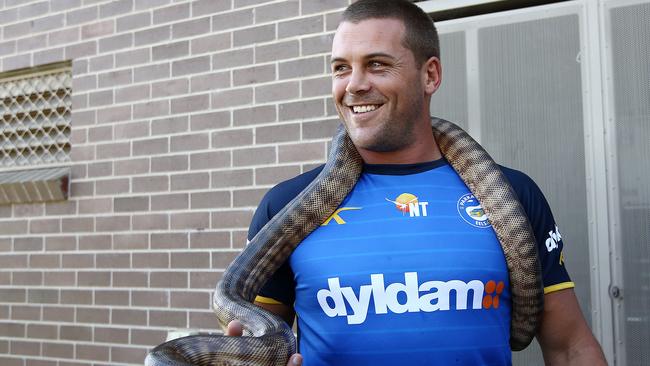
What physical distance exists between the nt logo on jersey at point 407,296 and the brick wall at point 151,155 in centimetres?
204

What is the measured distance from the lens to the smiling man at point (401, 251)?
2.49m

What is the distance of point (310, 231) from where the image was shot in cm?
280

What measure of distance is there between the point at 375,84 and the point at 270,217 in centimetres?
69

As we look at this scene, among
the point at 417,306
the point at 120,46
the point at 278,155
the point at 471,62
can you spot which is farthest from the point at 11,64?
the point at 417,306

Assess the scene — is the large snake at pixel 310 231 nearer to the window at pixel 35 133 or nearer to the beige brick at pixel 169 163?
the beige brick at pixel 169 163

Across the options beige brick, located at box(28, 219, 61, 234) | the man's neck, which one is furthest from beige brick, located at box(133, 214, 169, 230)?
the man's neck

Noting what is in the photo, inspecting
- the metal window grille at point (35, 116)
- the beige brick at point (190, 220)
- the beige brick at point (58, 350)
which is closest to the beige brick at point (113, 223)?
the beige brick at point (190, 220)

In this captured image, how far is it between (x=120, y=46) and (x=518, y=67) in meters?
3.07

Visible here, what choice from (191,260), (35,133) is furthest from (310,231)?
(35,133)

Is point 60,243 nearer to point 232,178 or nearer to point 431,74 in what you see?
point 232,178

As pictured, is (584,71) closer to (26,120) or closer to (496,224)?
A: (496,224)

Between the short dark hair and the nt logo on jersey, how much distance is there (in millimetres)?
951

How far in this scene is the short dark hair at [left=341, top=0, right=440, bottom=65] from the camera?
2.85 metres

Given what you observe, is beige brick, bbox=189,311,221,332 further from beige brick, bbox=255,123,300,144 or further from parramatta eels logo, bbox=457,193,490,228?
parramatta eels logo, bbox=457,193,490,228
